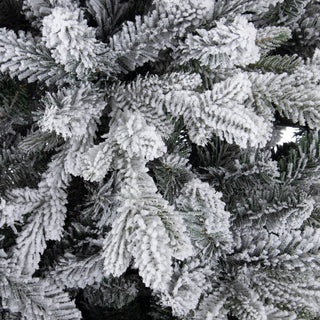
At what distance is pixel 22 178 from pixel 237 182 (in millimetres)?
382

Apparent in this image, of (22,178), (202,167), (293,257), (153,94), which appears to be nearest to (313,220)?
(293,257)

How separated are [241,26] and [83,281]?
484 millimetres

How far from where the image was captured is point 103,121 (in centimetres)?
57

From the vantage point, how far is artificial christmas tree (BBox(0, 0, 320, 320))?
0.42m

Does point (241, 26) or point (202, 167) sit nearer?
point (241, 26)

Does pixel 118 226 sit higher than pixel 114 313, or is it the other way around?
pixel 118 226

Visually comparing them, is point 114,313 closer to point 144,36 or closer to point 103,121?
point 103,121

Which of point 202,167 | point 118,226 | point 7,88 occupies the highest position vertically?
point 7,88

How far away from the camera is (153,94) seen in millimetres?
490

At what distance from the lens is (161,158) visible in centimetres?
53

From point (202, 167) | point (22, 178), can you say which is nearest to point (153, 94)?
point (202, 167)

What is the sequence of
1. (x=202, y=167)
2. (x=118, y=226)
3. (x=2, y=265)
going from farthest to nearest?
(x=202, y=167), (x=2, y=265), (x=118, y=226)

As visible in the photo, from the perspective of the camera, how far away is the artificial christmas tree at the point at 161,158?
42 cm

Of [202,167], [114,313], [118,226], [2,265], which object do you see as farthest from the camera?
[114,313]
